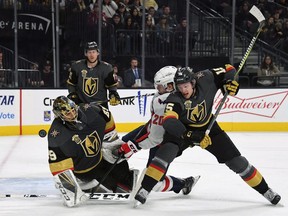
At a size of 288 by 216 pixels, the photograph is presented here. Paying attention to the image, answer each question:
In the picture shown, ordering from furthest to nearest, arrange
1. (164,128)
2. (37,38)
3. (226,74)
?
(37,38), (226,74), (164,128)

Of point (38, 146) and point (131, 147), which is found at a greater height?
point (131, 147)

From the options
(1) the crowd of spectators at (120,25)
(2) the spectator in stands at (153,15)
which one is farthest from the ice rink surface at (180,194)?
(2) the spectator in stands at (153,15)

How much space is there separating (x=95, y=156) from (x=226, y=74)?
40.8 inches

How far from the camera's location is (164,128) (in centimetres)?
400

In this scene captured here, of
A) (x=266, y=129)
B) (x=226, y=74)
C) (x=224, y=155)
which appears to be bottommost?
(x=266, y=129)

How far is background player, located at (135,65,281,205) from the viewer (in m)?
4.03

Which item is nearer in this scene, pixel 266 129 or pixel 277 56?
pixel 266 129

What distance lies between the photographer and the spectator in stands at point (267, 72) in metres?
9.66

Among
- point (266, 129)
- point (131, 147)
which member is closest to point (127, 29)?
point (266, 129)

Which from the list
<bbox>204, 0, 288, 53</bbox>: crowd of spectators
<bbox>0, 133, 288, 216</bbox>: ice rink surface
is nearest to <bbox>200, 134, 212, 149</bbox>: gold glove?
<bbox>0, 133, 288, 216</bbox>: ice rink surface

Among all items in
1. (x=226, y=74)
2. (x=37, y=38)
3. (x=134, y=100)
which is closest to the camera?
(x=226, y=74)

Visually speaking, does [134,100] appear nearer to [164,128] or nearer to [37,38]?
[37,38]

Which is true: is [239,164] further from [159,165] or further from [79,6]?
[79,6]

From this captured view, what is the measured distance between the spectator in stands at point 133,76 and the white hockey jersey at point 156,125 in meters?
4.82
